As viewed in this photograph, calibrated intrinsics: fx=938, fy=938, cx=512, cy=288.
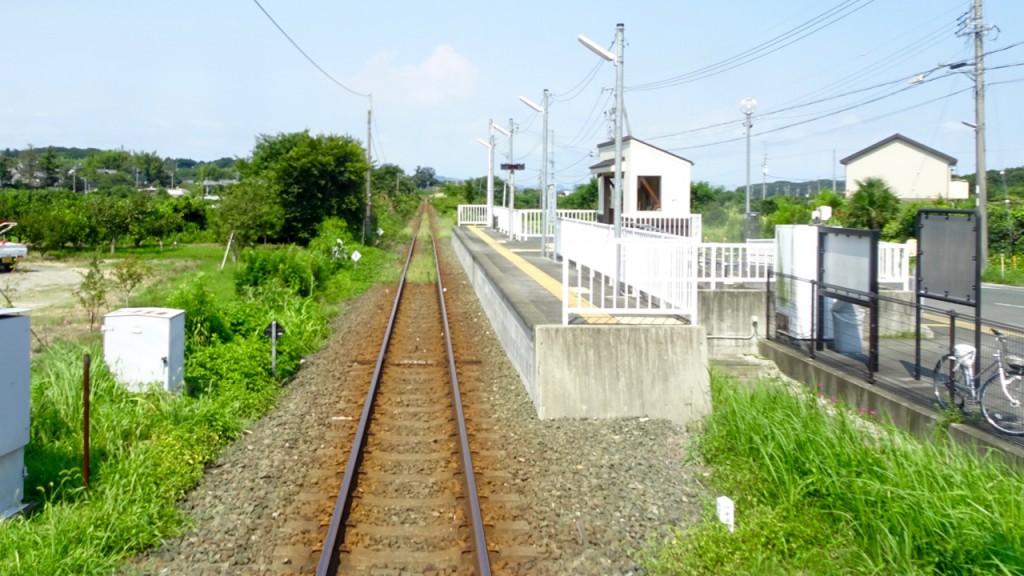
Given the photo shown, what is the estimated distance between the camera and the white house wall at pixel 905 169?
57812mm

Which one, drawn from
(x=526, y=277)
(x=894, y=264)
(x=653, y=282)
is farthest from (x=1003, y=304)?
(x=653, y=282)

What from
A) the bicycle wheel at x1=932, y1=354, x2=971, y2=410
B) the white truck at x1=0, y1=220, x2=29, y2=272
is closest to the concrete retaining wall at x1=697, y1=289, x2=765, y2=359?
the bicycle wheel at x1=932, y1=354, x2=971, y2=410

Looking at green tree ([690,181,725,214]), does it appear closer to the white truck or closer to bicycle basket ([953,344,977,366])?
the white truck

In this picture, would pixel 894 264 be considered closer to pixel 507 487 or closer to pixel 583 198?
pixel 507 487

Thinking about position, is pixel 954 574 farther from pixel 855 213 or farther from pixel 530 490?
pixel 855 213

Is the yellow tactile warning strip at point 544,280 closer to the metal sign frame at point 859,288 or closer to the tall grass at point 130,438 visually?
the metal sign frame at point 859,288

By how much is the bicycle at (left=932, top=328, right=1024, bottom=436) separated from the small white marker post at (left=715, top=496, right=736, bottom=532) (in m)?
2.75

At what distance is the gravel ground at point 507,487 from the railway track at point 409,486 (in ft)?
0.68

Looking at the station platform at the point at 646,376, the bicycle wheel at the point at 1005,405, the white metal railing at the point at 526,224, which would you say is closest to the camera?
the bicycle wheel at the point at 1005,405

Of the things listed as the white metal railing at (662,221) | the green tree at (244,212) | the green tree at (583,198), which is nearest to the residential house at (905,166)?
the green tree at (583,198)

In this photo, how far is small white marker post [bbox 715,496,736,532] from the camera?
6371 millimetres

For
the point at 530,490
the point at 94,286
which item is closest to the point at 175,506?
the point at 530,490

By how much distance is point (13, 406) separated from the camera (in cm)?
648

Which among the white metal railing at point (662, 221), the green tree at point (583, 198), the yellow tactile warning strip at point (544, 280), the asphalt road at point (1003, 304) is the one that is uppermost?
the green tree at point (583, 198)
